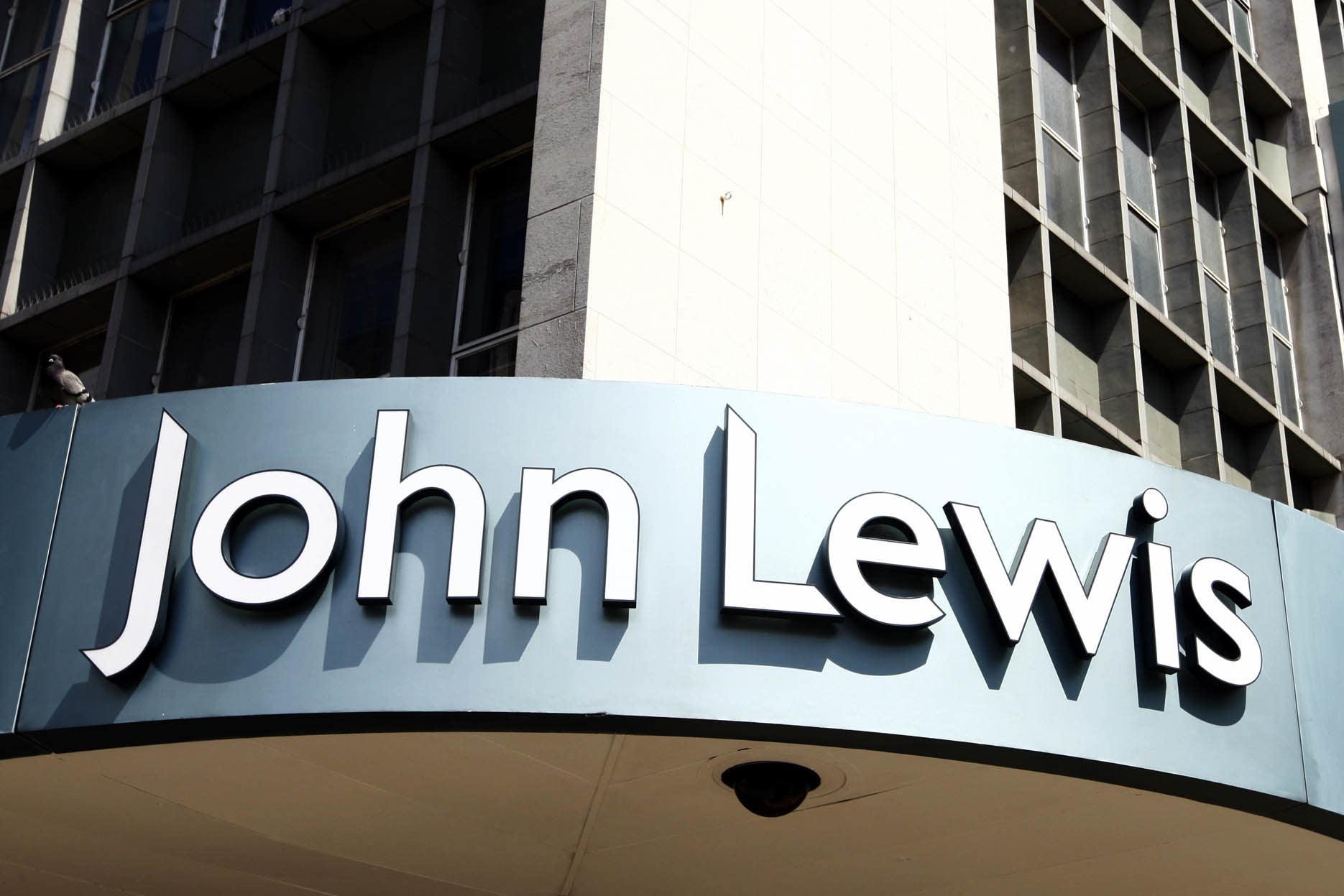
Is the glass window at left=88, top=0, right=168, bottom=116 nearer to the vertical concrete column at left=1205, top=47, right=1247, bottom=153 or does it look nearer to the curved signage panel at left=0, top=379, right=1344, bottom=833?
the curved signage panel at left=0, top=379, right=1344, bottom=833

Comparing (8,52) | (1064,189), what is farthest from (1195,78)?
(8,52)

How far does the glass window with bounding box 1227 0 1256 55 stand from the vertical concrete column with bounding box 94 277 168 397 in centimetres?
1675

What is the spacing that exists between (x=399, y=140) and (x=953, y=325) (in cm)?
559

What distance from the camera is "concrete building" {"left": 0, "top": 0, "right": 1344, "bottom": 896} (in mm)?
9391

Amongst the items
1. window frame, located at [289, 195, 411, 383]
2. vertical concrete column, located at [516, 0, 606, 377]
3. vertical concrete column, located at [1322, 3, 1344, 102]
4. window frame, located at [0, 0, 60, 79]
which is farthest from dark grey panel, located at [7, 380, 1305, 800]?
vertical concrete column, located at [1322, 3, 1344, 102]

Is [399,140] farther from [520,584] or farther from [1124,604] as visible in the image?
[1124,604]

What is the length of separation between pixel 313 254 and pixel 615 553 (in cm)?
821

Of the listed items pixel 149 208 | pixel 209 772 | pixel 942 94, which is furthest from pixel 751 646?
pixel 149 208

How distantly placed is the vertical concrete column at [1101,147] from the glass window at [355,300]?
9074 mm

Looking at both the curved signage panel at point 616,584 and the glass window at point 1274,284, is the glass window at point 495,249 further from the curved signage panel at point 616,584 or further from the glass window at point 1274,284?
the glass window at point 1274,284

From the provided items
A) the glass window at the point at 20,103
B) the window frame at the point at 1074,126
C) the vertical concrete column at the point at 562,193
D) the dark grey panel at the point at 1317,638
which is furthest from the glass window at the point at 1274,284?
the glass window at the point at 20,103

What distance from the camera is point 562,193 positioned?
1258 cm

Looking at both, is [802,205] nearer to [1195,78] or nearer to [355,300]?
[355,300]

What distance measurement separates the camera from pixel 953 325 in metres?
15.7
